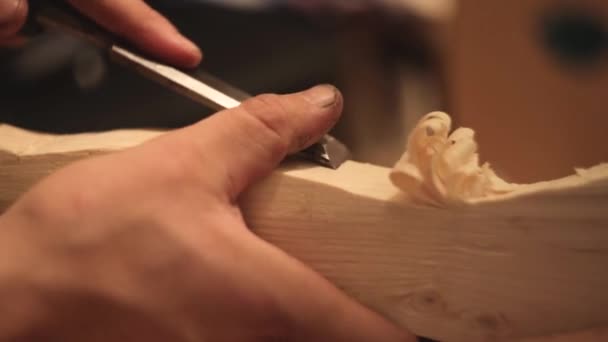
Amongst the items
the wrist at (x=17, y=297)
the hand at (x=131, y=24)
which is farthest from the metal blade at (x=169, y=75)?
the wrist at (x=17, y=297)

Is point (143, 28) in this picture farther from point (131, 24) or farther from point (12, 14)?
point (12, 14)

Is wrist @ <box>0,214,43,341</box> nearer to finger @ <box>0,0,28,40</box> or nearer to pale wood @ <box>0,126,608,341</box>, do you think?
pale wood @ <box>0,126,608,341</box>

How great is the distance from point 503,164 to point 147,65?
0.79 meters

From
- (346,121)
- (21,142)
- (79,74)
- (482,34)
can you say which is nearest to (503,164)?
(482,34)

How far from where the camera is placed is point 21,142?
49 cm

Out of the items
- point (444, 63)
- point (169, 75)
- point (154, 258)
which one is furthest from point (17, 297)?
point (444, 63)

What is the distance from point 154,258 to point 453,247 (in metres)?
0.19

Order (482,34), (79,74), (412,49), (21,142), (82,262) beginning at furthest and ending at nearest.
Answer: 1. (412,49)
2. (482,34)
3. (79,74)
4. (21,142)
5. (82,262)

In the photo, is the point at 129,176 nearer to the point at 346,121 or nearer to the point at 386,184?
the point at 386,184

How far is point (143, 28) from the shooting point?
607mm

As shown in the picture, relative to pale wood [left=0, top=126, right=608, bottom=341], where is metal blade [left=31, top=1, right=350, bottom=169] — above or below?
below

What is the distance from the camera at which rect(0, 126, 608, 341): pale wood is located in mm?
385

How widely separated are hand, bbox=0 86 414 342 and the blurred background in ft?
1.74

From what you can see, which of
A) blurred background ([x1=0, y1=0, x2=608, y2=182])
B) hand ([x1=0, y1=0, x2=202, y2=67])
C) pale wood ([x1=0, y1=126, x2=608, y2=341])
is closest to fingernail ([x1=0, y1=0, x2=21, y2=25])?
hand ([x1=0, y1=0, x2=202, y2=67])
